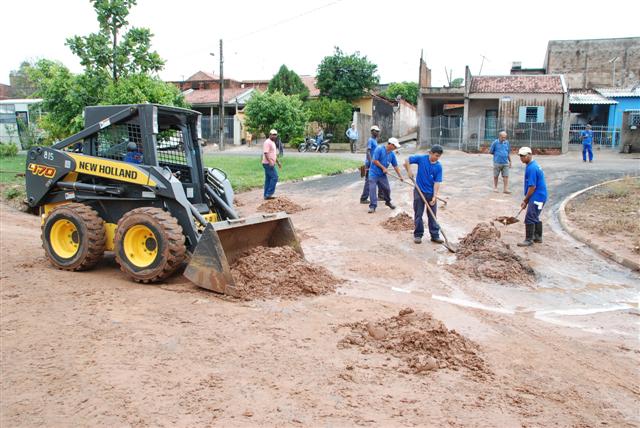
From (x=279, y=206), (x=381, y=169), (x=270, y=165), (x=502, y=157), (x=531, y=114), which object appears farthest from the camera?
(x=531, y=114)

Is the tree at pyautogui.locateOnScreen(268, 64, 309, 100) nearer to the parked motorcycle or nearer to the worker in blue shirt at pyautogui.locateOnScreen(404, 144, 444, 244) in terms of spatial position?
the parked motorcycle

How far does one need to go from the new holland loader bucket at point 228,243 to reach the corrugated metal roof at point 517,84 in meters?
29.6

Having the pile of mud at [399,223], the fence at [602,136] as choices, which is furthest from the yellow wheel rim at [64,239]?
the fence at [602,136]

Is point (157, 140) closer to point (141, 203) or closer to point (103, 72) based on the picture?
point (141, 203)

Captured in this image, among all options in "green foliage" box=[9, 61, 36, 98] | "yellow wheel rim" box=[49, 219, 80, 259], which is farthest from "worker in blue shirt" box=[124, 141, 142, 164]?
"green foliage" box=[9, 61, 36, 98]

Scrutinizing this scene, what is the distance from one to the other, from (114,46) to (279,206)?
10.8 metres

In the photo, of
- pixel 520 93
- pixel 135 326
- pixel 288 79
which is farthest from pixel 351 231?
pixel 288 79

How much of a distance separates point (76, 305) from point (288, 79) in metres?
38.0

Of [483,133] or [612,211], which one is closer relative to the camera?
[612,211]

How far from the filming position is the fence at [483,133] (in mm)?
32531

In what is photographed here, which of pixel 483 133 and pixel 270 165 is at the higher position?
pixel 483 133

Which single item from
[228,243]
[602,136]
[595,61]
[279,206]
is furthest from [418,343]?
[595,61]

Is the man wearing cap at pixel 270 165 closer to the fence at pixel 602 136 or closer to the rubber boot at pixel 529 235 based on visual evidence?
the rubber boot at pixel 529 235

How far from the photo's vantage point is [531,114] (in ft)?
109
